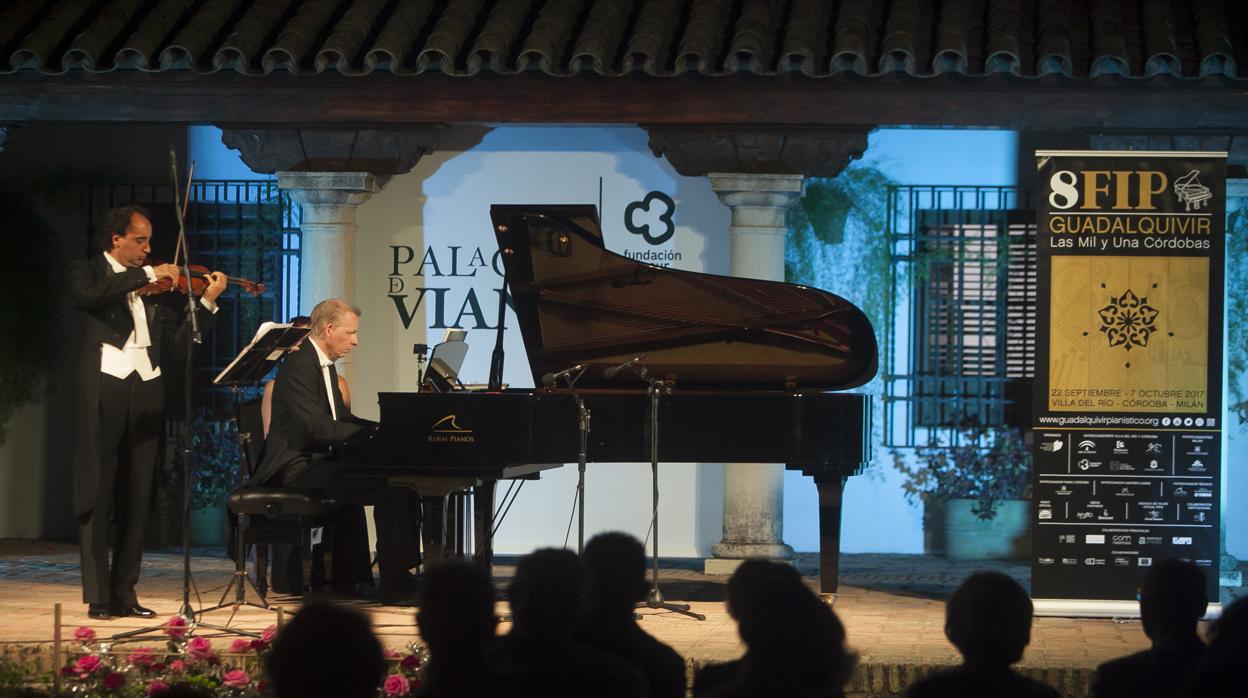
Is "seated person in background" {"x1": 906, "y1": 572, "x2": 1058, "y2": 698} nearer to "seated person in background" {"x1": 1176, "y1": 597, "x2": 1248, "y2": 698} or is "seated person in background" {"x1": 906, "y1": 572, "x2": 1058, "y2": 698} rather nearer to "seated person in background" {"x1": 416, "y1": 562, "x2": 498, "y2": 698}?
"seated person in background" {"x1": 1176, "y1": 597, "x2": 1248, "y2": 698}

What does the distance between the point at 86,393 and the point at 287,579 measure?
1615 mm


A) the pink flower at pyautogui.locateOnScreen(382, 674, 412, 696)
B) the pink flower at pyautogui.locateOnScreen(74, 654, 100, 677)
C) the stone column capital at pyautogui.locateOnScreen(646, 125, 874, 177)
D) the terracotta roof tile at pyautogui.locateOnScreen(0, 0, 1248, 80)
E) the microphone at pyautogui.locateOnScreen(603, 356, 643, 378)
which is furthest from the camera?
the stone column capital at pyautogui.locateOnScreen(646, 125, 874, 177)

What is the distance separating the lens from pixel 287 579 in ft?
29.4

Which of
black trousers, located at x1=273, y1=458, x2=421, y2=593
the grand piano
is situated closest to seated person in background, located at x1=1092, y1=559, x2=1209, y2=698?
the grand piano

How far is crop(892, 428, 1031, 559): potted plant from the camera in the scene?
36.1ft

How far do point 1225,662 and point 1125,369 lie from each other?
15.0 ft

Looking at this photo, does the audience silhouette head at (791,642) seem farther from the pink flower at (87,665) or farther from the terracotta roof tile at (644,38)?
the terracotta roof tile at (644,38)

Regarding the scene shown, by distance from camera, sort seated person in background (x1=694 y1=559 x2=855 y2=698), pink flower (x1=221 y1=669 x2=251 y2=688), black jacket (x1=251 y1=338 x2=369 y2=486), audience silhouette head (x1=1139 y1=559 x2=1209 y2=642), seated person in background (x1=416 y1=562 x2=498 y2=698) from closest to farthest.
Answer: seated person in background (x1=694 y1=559 x2=855 y2=698), seated person in background (x1=416 y1=562 x2=498 y2=698), audience silhouette head (x1=1139 y1=559 x2=1209 y2=642), pink flower (x1=221 y1=669 x2=251 y2=688), black jacket (x1=251 y1=338 x2=369 y2=486)

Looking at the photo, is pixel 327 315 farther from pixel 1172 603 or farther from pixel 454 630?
pixel 1172 603

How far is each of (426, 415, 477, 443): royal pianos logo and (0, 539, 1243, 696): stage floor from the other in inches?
32.6

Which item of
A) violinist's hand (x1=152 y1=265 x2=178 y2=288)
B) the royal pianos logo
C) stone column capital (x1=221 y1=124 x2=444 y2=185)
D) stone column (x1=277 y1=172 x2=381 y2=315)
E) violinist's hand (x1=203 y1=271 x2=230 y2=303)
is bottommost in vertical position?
the royal pianos logo

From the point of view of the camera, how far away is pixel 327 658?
135 inches

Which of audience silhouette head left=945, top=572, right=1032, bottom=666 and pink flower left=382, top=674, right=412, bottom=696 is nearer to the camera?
audience silhouette head left=945, top=572, right=1032, bottom=666

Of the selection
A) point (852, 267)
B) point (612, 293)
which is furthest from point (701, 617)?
point (852, 267)
